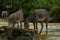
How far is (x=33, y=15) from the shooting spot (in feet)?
35.9

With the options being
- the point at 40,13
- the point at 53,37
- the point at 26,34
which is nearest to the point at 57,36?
the point at 53,37

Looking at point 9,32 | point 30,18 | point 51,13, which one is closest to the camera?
point 9,32

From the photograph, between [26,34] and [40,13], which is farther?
[40,13]

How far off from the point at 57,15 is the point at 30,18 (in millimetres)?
6833

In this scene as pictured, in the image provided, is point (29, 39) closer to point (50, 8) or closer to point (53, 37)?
point (53, 37)

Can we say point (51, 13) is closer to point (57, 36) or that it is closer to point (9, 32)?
point (57, 36)

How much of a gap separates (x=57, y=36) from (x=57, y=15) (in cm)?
637

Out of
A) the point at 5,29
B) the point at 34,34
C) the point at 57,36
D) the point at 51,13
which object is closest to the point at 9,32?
the point at 5,29

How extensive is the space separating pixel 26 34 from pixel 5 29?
79 cm

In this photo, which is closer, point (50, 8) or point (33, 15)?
point (33, 15)

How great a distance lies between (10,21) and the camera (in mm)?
9234

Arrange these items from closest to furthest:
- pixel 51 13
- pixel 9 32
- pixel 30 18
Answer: pixel 9 32 < pixel 30 18 < pixel 51 13

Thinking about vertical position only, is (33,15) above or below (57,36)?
above

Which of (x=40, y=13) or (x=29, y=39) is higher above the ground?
(x=40, y=13)
